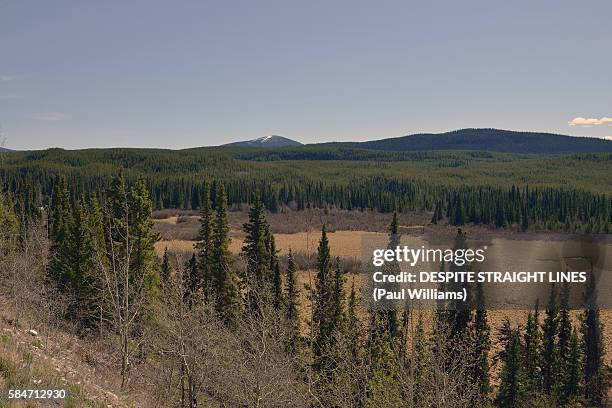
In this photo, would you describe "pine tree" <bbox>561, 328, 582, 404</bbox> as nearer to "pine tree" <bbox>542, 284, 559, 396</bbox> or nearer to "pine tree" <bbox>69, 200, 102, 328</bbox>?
"pine tree" <bbox>542, 284, 559, 396</bbox>

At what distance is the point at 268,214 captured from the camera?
450ft

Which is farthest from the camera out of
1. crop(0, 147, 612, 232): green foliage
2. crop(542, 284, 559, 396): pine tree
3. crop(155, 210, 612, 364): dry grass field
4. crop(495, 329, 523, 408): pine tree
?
crop(0, 147, 612, 232): green foliage

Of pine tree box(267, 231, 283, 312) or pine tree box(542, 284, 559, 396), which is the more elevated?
pine tree box(267, 231, 283, 312)

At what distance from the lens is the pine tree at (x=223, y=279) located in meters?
32.7

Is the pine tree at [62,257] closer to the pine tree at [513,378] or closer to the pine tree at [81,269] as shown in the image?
the pine tree at [81,269]

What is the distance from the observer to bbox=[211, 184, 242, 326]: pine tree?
32656mm

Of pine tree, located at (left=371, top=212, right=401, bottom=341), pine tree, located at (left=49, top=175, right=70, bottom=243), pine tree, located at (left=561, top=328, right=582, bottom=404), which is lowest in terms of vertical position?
pine tree, located at (left=561, top=328, right=582, bottom=404)

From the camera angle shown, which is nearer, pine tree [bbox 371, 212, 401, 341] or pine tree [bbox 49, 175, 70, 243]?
pine tree [bbox 371, 212, 401, 341]

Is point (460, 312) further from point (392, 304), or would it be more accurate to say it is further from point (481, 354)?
point (392, 304)

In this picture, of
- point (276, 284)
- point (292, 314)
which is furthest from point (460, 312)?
point (276, 284)

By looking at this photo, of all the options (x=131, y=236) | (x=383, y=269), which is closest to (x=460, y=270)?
(x=383, y=269)

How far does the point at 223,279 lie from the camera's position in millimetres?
33031

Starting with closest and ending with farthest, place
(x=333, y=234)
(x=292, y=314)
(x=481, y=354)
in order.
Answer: (x=481, y=354) → (x=292, y=314) → (x=333, y=234)

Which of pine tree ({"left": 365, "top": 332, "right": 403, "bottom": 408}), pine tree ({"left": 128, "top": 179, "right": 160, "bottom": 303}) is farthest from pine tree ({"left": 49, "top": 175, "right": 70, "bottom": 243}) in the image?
pine tree ({"left": 365, "top": 332, "right": 403, "bottom": 408})
